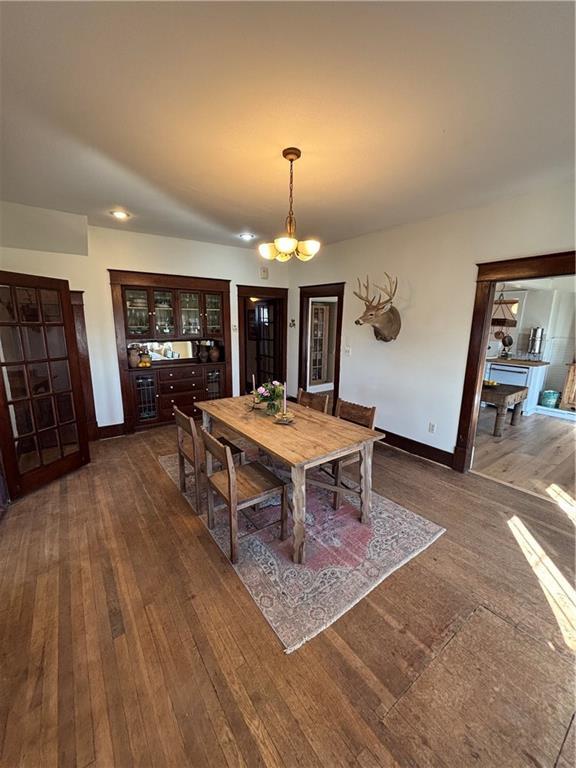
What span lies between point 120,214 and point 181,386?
233 cm

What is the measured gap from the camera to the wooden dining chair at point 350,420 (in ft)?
8.84

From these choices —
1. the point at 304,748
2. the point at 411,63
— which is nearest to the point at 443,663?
the point at 304,748

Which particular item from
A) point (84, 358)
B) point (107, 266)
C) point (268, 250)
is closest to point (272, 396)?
point (268, 250)

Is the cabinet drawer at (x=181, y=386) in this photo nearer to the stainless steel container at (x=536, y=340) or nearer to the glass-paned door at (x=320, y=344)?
the glass-paned door at (x=320, y=344)

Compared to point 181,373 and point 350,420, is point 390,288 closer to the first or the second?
point 350,420

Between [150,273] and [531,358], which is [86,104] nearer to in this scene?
[150,273]

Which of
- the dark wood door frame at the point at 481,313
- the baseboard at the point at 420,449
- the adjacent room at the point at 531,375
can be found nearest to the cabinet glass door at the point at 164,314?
the baseboard at the point at 420,449

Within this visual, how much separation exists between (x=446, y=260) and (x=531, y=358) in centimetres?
369

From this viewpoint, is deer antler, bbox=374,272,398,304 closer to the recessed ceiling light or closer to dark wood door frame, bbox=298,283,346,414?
dark wood door frame, bbox=298,283,346,414

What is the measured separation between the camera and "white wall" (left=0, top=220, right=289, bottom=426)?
11.8 feet

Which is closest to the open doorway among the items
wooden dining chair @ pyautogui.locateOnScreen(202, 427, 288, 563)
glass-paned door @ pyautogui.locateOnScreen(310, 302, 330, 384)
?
wooden dining chair @ pyautogui.locateOnScreen(202, 427, 288, 563)

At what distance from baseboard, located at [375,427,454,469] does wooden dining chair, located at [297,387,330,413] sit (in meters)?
1.45

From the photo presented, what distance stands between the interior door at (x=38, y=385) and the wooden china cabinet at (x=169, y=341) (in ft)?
3.19

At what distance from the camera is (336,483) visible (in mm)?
2783
